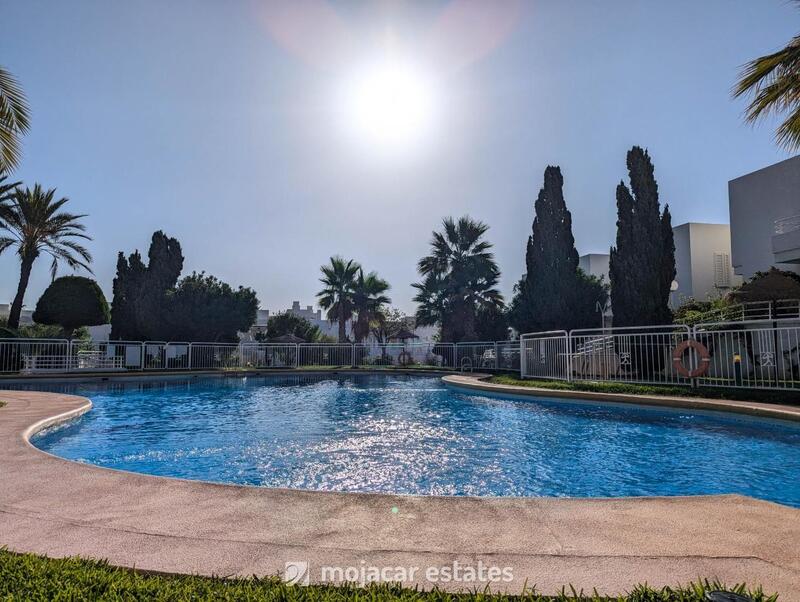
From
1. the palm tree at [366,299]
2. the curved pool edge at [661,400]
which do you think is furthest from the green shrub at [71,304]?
the curved pool edge at [661,400]

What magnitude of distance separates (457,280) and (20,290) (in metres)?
21.8

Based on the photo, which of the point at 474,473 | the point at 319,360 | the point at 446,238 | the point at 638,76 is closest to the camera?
the point at 474,473

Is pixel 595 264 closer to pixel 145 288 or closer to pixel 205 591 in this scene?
pixel 145 288

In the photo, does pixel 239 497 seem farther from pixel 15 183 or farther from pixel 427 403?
pixel 15 183

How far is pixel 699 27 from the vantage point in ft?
30.5

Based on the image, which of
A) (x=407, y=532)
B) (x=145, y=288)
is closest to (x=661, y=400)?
(x=407, y=532)

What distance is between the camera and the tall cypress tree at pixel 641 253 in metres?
17.0

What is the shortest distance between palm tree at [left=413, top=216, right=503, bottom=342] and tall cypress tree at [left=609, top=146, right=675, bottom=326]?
334 inches

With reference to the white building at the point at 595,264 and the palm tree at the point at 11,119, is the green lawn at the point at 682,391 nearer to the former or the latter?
the palm tree at the point at 11,119

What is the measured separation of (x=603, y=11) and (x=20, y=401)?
14.3 metres

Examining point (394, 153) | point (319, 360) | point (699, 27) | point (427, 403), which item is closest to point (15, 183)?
point (319, 360)

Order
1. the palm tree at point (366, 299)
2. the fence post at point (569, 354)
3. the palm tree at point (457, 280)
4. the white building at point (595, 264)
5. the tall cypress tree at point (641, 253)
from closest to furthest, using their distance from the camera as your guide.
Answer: the fence post at point (569, 354) < the tall cypress tree at point (641, 253) < the palm tree at point (457, 280) < the palm tree at point (366, 299) < the white building at point (595, 264)

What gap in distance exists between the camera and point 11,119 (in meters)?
9.37

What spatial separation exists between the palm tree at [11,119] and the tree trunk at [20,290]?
53.8 ft
